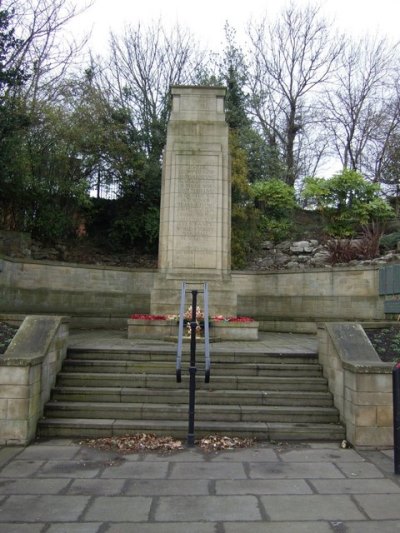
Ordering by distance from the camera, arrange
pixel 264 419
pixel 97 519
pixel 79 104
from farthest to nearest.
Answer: pixel 79 104 < pixel 264 419 < pixel 97 519

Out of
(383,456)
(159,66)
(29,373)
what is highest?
(159,66)

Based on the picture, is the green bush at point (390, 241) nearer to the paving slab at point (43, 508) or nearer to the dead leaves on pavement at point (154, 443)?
the dead leaves on pavement at point (154, 443)

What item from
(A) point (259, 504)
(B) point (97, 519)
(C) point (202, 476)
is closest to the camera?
(B) point (97, 519)

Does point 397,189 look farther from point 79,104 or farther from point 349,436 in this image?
point 349,436

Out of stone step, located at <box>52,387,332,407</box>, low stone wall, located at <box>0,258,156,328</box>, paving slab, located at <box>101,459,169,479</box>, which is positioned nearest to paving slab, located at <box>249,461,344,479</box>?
paving slab, located at <box>101,459,169,479</box>

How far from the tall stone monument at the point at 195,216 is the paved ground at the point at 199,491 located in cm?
650

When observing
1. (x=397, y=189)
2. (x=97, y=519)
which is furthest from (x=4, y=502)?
(x=397, y=189)

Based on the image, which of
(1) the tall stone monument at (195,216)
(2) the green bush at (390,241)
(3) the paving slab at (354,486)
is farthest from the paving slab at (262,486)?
(2) the green bush at (390,241)

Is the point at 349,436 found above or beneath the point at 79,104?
beneath

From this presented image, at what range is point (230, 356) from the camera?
765cm

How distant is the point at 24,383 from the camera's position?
5762 mm

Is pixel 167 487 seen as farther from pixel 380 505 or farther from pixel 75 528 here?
pixel 380 505

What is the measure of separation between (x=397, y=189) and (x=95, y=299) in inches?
645

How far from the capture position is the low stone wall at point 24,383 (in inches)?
223
